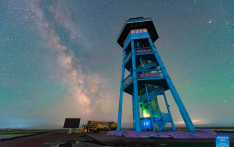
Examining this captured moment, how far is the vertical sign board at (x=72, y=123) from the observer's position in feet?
84.4

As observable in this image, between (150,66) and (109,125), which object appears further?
(109,125)

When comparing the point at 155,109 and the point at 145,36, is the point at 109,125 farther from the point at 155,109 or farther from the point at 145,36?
the point at 145,36

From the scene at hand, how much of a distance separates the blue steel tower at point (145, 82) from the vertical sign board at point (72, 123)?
12.4 metres

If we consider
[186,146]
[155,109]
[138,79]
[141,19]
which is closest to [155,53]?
[138,79]

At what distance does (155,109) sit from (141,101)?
3.21 meters

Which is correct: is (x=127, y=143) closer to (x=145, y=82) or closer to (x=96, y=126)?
(x=145, y=82)

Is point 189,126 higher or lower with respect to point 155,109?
lower

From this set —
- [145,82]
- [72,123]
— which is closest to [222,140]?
[145,82]

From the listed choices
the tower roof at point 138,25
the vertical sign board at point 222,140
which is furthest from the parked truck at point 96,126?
the vertical sign board at point 222,140

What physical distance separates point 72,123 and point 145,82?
68.4ft

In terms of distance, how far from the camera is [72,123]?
26.2m

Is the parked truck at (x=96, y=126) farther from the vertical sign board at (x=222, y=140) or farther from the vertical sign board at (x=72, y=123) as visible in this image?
the vertical sign board at (x=222, y=140)

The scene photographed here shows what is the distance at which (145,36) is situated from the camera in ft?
81.3

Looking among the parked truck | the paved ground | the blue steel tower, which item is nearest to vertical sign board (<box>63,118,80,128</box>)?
the parked truck
